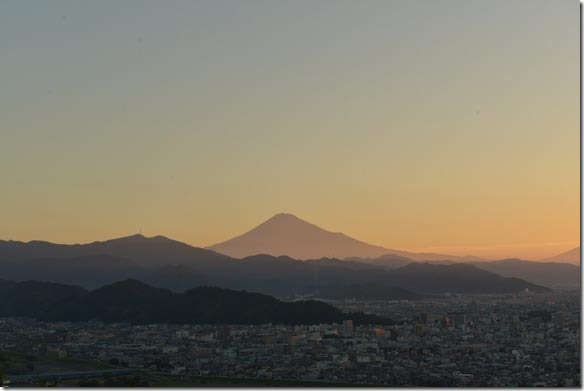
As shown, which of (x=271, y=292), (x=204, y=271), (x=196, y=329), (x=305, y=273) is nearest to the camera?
(x=196, y=329)

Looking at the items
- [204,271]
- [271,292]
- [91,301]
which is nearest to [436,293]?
[271,292]

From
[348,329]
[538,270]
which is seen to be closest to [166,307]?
[348,329]

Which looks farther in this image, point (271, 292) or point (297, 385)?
point (271, 292)

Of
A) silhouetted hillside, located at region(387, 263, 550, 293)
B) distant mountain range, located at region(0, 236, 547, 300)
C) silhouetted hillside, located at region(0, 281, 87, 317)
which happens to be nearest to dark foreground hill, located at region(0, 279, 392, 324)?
silhouetted hillside, located at region(0, 281, 87, 317)

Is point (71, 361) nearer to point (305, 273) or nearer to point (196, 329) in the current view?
point (196, 329)

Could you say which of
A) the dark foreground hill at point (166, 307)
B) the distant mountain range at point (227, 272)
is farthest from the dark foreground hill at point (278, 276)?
the dark foreground hill at point (166, 307)

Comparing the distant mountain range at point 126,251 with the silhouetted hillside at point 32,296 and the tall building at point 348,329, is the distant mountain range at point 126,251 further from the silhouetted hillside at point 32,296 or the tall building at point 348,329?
the tall building at point 348,329

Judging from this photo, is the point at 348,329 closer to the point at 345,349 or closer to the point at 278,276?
the point at 345,349
